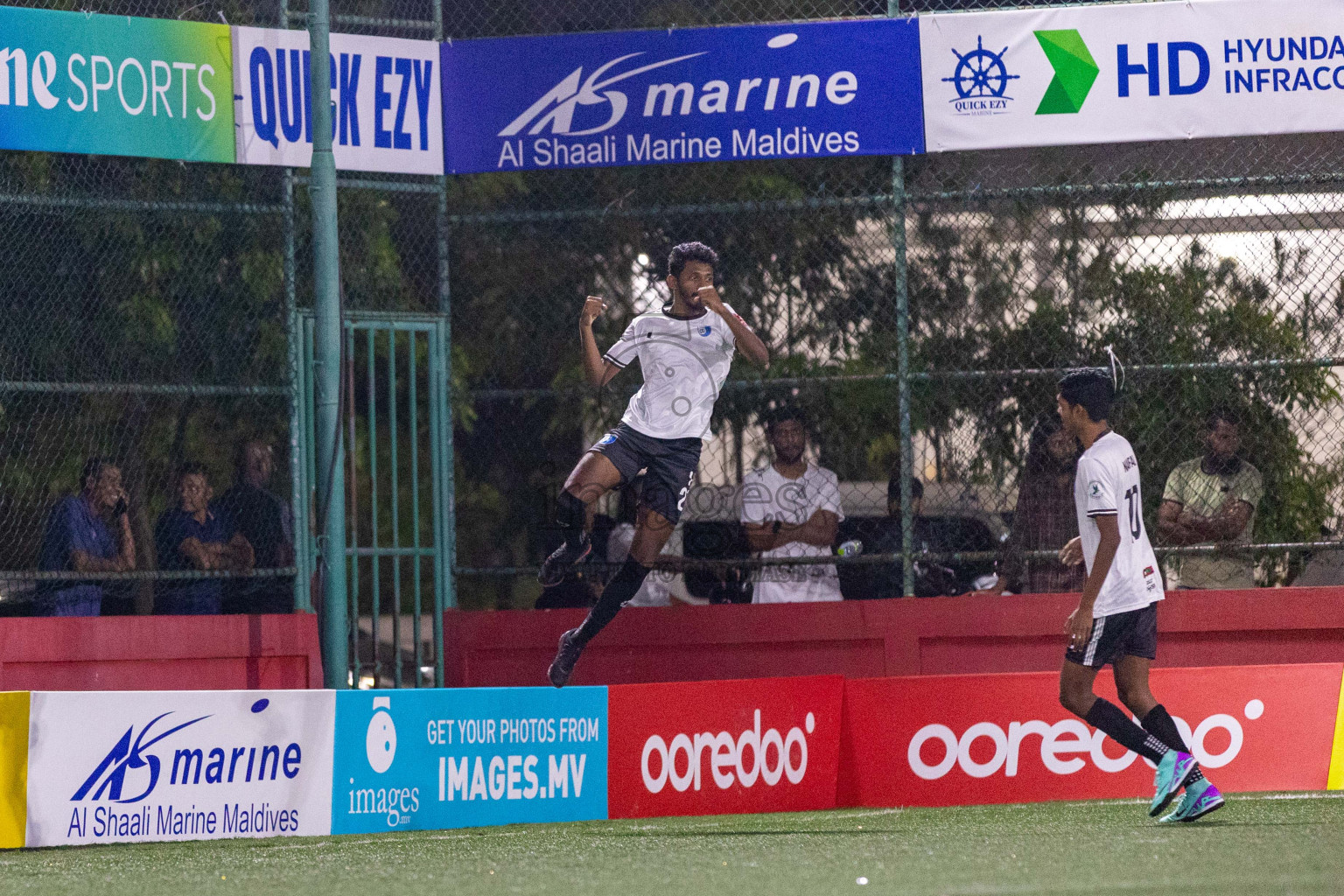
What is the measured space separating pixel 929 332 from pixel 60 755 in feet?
17.8

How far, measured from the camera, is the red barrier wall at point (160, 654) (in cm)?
959

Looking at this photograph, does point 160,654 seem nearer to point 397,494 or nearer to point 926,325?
point 397,494

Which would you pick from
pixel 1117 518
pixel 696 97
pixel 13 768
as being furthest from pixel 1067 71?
pixel 13 768

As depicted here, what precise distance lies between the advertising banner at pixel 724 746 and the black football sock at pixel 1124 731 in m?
1.88

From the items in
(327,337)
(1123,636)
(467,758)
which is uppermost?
(327,337)

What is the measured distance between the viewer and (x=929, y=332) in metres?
10.9

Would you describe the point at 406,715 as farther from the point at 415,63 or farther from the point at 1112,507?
the point at 415,63

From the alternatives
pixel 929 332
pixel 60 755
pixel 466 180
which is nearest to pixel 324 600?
pixel 60 755

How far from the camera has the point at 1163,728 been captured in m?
7.98

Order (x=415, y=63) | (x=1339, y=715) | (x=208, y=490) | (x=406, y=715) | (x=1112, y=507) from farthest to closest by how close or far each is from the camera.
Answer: (x=415, y=63) → (x=208, y=490) → (x=1339, y=715) → (x=406, y=715) → (x=1112, y=507)

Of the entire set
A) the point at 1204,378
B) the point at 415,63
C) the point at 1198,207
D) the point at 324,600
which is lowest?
the point at 324,600

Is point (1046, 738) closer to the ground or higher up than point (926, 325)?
closer to the ground

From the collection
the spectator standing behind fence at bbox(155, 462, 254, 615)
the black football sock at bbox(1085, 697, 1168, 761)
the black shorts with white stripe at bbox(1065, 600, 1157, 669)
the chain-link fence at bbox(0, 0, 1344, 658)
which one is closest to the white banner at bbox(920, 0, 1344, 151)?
the chain-link fence at bbox(0, 0, 1344, 658)

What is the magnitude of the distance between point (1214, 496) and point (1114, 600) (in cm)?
289
